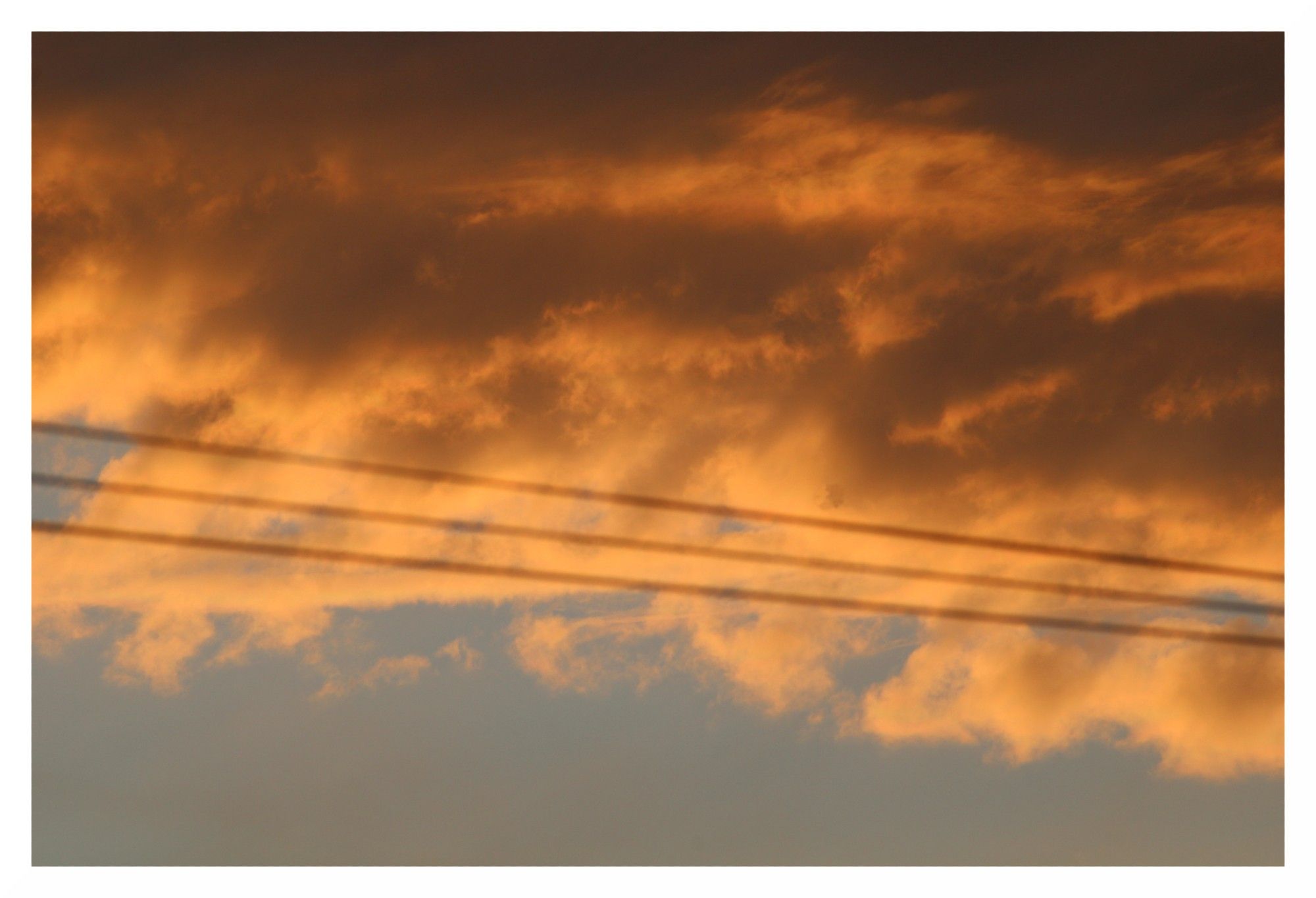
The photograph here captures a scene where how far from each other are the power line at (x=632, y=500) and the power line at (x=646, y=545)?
96mm

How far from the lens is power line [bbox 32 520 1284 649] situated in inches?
171

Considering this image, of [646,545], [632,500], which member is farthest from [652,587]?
[632,500]

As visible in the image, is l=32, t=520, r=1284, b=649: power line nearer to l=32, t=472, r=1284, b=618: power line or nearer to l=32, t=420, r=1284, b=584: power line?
l=32, t=472, r=1284, b=618: power line

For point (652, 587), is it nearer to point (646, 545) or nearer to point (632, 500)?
point (646, 545)

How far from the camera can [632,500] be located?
14.4ft

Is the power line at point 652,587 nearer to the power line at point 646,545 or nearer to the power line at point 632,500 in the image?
the power line at point 646,545

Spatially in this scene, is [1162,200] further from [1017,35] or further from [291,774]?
[291,774]

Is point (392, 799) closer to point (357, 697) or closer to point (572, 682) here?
point (357, 697)

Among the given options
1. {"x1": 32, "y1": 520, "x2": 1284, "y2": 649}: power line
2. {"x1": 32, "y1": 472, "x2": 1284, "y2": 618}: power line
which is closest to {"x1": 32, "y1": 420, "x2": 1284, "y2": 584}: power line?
{"x1": 32, "y1": 472, "x2": 1284, "y2": 618}: power line

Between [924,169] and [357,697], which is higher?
[924,169]
